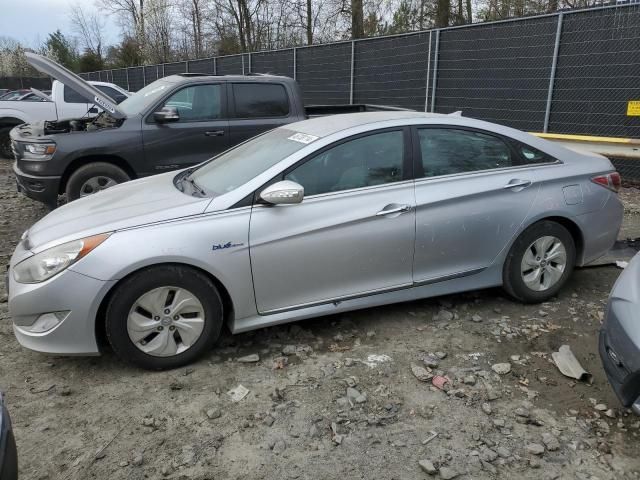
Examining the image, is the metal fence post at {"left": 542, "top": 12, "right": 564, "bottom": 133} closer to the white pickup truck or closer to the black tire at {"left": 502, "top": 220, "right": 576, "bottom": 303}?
the black tire at {"left": 502, "top": 220, "right": 576, "bottom": 303}

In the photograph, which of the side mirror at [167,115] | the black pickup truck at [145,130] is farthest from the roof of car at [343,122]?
the side mirror at [167,115]

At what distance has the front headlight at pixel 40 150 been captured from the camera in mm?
6031

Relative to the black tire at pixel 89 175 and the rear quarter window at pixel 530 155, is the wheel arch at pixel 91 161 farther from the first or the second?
the rear quarter window at pixel 530 155

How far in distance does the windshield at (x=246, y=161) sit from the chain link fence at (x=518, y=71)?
6.48 metres

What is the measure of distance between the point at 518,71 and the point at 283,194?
304 inches

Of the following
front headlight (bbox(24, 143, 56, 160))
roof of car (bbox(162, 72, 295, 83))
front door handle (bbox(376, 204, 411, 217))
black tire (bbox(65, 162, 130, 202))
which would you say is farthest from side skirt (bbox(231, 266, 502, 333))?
roof of car (bbox(162, 72, 295, 83))

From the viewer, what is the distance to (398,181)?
370 centimetres

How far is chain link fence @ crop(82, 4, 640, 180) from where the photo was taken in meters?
8.17

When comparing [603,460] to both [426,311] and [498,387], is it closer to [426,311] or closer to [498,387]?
[498,387]

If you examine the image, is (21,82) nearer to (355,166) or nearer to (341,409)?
(355,166)

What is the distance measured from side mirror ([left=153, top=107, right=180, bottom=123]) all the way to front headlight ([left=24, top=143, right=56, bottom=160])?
1.20m

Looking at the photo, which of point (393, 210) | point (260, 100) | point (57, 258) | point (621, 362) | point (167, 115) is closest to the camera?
point (621, 362)

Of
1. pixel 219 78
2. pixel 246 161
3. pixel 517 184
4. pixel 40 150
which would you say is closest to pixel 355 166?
pixel 246 161

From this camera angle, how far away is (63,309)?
3.00 meters
